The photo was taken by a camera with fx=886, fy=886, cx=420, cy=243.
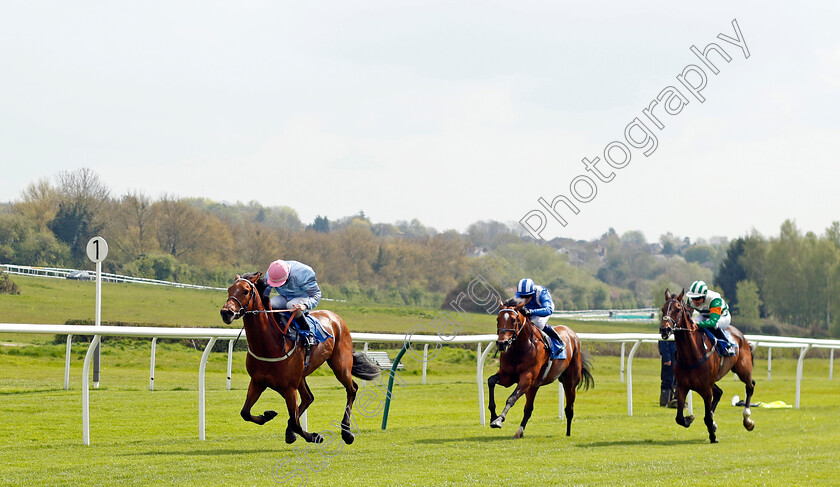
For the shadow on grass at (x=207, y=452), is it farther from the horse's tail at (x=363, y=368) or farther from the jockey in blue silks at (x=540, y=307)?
the jockey in blue silks at (x=540, y=307)

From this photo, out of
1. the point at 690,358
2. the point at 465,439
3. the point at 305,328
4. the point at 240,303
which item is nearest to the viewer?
the point at 240,303

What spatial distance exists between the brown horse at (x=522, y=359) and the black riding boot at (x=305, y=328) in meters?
1.96

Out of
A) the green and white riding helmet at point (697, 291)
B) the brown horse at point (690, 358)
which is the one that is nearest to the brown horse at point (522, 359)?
the brown horse at point (690, 358)

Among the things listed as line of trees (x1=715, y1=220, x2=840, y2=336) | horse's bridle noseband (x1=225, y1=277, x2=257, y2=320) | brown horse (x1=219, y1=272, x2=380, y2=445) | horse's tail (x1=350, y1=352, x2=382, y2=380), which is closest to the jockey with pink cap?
brown horse (x1=219, y1=272, x2=380, y2=445)

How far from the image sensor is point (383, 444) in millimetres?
7992

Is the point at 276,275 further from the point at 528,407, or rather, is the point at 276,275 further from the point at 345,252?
the point at 345,252

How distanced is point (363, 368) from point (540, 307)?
92.6 inches

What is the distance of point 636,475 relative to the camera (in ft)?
22.2

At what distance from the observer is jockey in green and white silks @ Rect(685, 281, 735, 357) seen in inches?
345

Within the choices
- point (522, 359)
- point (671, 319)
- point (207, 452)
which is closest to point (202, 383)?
point (207, 452)

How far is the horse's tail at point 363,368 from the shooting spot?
249 inches

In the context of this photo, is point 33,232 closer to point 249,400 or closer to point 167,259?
point 167,259

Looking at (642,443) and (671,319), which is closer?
(671,319)

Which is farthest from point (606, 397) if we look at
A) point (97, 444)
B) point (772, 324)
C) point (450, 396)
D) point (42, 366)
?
point (772, 324)
